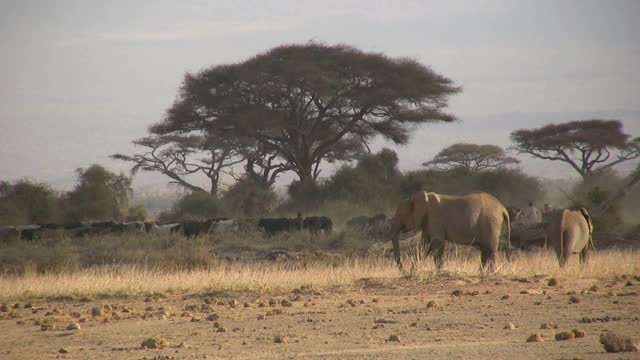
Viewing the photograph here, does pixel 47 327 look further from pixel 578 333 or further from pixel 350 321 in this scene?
pixel 578 333

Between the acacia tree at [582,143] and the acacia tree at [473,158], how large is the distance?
1.21 metres

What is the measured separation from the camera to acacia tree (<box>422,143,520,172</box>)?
42.9 meters

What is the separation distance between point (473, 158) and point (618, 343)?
3731 cm

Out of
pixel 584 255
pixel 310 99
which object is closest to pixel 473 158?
pixel 310 99

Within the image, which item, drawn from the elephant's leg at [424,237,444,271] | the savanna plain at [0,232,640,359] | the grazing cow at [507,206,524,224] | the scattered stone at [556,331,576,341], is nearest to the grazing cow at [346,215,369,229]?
the grazing cow at [507,206,524,224]

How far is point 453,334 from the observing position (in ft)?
26.7

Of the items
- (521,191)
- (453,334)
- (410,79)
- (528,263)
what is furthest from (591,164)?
(453,334)

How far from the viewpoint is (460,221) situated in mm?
13852

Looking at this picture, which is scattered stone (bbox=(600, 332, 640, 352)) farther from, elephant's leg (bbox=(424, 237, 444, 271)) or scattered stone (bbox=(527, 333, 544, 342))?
elephant's leg (bbox=(424, 237, 444, 271))

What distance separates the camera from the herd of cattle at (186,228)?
→ 25.0 meters

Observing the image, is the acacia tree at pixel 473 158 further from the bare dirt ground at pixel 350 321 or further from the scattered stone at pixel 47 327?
the scattered stone at pixel 47 327

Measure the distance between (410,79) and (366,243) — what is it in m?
15.5

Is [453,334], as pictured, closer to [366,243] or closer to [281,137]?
[366,243]

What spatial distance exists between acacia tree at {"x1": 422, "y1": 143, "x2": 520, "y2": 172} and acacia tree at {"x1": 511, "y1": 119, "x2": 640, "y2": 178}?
121cm
